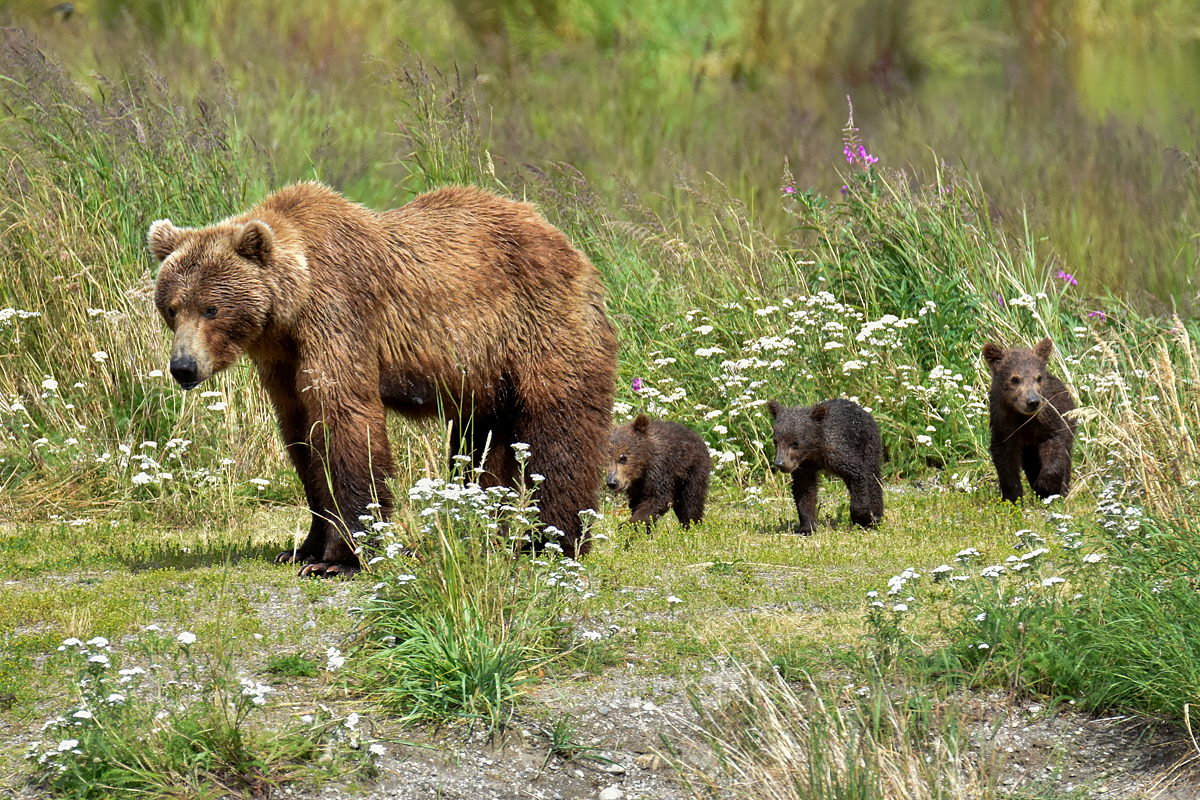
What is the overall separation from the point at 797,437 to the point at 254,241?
3318 mm

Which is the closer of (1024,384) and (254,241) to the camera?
(254,241)

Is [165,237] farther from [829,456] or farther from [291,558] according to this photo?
[829,456]

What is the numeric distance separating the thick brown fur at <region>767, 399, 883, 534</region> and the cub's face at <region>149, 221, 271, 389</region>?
3151 millimetres

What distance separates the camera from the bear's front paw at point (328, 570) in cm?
620

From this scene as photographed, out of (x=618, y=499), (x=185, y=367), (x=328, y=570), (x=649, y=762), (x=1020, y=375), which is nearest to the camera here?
(x=649, y=762)

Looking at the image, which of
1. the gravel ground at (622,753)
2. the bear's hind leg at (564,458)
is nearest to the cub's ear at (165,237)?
the bear's hind leg at (564,458)

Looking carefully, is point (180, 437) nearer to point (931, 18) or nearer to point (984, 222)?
point (984, 222)

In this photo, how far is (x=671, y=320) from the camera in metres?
10.1

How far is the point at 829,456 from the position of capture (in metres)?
7.68

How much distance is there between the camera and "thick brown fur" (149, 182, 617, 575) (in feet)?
19.7

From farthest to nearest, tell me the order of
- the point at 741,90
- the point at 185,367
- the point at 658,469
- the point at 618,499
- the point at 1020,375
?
the point at 741,90, the point at 618,499, the point at 1020,375, the point at 658,469, the point at 185,367

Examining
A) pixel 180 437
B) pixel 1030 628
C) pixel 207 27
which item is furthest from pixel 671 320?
pixel 207 27

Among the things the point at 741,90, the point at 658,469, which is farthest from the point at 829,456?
the point at 741,90

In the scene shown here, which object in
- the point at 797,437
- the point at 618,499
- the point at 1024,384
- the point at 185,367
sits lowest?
the point at 618,499
